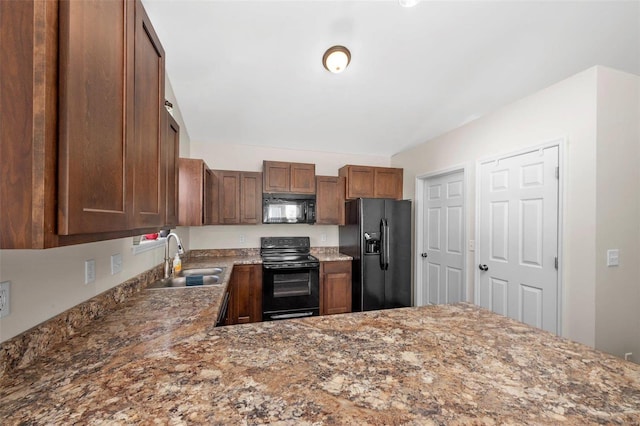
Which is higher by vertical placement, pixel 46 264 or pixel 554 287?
pixel 46 264

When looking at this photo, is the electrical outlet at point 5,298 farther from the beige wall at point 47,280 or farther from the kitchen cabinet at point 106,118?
the kitchen cabinet at point 106,118

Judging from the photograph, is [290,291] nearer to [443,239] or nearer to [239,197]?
[239,197]

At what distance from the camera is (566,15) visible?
1763mm

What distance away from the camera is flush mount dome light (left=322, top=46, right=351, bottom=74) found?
2178mm

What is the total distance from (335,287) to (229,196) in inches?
74.6

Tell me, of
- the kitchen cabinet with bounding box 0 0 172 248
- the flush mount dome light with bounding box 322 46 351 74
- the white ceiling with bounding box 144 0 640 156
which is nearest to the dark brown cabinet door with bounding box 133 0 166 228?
the kitchen cabinet with bounding box 0 0 172 248

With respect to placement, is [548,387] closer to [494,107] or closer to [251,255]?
[494,107]

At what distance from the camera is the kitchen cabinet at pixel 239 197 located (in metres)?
3.46

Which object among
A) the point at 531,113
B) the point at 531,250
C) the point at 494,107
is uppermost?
the point at 494,107

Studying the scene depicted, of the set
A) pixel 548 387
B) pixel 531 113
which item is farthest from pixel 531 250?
pixel 548 387

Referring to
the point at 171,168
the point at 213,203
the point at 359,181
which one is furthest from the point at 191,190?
the point at 359,181

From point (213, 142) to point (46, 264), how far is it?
307 cm

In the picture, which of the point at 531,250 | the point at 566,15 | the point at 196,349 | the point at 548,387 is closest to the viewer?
the point at 548,387

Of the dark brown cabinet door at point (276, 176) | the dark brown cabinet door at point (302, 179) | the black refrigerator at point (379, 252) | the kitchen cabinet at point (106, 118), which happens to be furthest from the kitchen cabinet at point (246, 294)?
the kitchen cabinet at point (106, 118)
